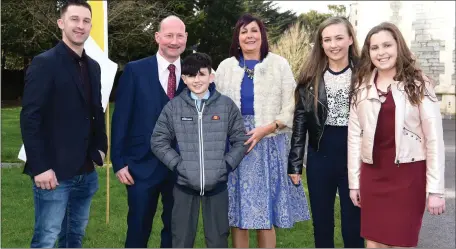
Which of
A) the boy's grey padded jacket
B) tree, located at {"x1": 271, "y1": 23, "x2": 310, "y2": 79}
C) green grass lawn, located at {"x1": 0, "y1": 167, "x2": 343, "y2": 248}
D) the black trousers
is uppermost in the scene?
tree, located at {"x1": 271, "y1": 23, "x2": 310, "y2": 79}

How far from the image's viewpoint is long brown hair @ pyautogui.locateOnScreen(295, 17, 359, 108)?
4.07 m

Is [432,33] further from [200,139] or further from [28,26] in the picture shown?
[200,139]

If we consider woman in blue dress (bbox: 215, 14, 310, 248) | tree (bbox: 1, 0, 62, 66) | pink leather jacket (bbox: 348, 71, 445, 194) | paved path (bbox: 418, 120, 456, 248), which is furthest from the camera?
tree (bbox: 1, 0, 62, 66)

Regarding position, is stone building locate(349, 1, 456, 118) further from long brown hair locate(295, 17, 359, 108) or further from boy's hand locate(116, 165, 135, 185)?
boy's hand locate(116, 165, 135, 185)

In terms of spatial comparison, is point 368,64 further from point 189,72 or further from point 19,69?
point 19,69

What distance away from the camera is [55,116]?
3.75 metres

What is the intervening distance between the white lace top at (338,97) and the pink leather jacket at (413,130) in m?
0.39

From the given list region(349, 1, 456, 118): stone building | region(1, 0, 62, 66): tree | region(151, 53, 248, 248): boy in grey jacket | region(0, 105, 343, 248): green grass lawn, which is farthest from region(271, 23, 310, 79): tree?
region(151, 53, 248, 248): boy in grey jacket

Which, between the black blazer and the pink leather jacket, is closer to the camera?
the pink leather jacket

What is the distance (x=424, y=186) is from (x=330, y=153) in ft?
2.39

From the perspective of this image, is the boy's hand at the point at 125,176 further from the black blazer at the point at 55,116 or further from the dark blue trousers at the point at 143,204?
the black blazer at the point at 55,116

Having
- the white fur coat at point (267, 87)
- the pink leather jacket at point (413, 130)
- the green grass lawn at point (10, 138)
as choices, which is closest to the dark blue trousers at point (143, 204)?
the white fur coat at point (267, 87)

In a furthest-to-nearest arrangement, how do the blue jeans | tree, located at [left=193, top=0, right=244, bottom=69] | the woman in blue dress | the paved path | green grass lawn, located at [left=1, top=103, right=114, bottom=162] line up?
tree, located at [left=193, top=0, right=244, bottom=69]
green grass lawn, located at [left=1, top=103, right=114, bottom=162]
the paved path
the woman in blue dress
the blue jeans

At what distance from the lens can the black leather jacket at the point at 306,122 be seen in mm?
4012
